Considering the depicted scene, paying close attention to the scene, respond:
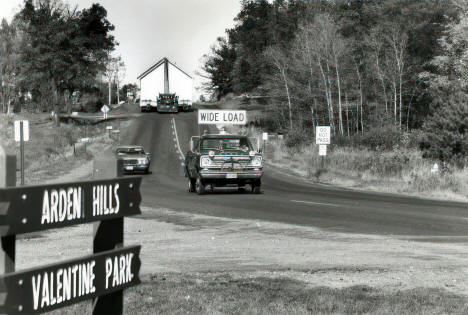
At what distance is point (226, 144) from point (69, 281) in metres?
21.5

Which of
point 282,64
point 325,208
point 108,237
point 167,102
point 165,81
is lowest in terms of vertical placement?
point 325,208

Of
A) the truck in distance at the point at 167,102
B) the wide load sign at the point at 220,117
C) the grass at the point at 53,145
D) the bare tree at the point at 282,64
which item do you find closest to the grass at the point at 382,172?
the wide load sign at the point at 220,117

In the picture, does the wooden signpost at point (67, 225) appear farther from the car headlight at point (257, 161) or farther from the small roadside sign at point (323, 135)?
the small roadside sign at point (323, 135)

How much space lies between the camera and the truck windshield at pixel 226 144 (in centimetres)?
2474

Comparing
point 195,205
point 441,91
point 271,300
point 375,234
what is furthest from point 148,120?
point 271,300

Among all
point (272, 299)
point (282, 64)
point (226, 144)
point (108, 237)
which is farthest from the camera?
point (282, 64)

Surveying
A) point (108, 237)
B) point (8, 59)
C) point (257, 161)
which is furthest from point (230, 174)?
point (8, 59)

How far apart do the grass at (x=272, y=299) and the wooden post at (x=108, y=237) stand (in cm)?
270

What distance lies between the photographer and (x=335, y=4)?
8219 centimetres

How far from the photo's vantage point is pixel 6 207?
323 centimetres

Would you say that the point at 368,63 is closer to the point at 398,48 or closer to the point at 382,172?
the point at 398,48

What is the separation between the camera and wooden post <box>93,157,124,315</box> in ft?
13.2

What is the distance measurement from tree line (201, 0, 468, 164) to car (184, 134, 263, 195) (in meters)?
30.3

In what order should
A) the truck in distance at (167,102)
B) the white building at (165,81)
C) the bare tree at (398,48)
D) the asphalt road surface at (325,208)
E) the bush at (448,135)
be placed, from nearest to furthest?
the asphalt road surface at (325,208) → the bush at (448,135) → the bare tree at (398,48) → the truck in distance at (167,102) → the white building at (165,81)
